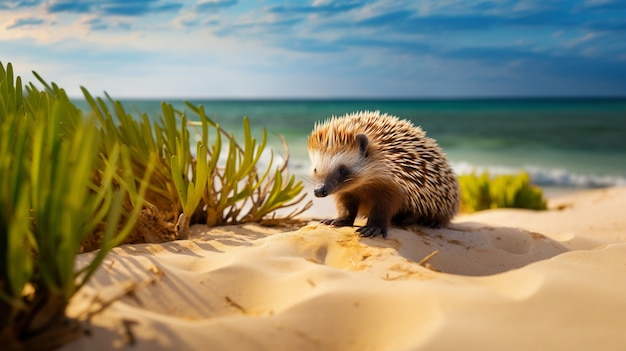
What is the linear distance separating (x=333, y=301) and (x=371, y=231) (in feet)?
4.05

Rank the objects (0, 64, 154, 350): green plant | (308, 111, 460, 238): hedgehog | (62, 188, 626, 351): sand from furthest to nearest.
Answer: (308, 111, 460, 238): hedgehog < (62, 188, 626, 351): sand < (0, 64, 154, 350): green plant

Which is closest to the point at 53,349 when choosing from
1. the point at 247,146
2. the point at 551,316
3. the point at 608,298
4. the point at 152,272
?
the point at 152,272

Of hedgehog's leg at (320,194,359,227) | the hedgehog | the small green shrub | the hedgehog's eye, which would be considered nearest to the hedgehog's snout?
the hedgehog

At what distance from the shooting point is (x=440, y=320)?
2.08 metres

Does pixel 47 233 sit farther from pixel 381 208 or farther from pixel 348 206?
pixel 348 206

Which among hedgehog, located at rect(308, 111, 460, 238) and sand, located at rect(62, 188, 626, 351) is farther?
hedgehog, located at rect(308, 111, 460, 238)

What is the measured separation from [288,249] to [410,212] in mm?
1406

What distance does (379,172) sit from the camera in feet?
12.3

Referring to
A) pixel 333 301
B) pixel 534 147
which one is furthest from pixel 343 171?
pixel 534 147

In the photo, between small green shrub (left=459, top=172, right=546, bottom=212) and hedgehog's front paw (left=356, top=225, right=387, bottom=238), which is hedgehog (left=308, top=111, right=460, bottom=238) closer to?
hedgehog's front paw (left=356, top=225, right=387, bottom=238)

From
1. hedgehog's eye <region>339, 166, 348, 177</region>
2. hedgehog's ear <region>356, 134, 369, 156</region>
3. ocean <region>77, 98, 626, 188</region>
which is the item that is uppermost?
hedgehog's ear <region>356, 134, 369, 156</region>

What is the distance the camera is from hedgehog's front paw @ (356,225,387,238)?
10.9 feet

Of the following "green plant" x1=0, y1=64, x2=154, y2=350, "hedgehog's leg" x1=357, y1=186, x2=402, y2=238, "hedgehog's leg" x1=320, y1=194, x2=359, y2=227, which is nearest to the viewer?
"green plant" x1=0, y1=64, x2=154, y2=350

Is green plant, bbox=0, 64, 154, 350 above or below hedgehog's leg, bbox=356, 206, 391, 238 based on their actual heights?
above
